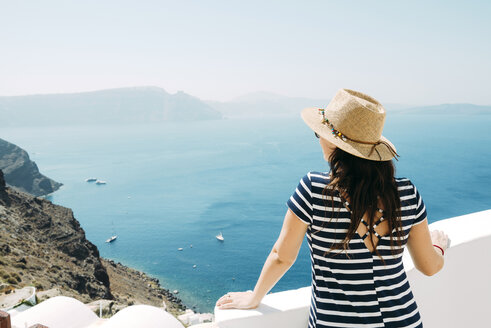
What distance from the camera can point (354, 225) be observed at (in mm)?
784

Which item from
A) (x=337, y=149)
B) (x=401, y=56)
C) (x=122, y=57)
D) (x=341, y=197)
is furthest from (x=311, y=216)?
(x=401, y=56)

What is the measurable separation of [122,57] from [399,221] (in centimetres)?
11121

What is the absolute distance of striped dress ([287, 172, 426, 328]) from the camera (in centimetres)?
79

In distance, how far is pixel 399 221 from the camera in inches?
32.7

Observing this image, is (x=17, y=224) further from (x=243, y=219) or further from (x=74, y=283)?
(x=243, y=219)

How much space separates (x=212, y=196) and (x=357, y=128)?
158 feet

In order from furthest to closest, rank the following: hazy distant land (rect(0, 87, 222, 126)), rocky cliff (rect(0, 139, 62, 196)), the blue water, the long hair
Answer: hazy distant land (rect(0, 87, 222, 126)) < rocky cliff (rect(0, 139, 62, 196)) < the blue water < the long hair

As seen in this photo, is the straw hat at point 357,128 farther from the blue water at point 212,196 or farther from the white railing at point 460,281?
the blue water at point 212,196

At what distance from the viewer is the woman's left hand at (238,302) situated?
3.16ft

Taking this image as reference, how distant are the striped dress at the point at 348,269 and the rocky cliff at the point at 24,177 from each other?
6695cm

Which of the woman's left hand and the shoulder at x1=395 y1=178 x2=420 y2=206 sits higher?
the shoulder at x1=395 y1=178 x2=420 y2=206

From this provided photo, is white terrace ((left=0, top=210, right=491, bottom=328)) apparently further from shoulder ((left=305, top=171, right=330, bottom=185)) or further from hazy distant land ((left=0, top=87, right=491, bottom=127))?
hazy distant land ((left=0, top=87, right=491, bottom=127))

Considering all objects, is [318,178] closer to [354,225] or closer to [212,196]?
[354,225]

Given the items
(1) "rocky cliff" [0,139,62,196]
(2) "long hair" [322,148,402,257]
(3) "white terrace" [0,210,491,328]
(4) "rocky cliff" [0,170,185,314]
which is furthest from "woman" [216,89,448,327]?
(1) "rocky cliff" [0,139,62,196]
